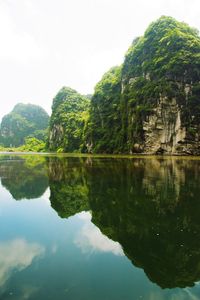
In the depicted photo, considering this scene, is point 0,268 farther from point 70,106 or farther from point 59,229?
point 70,106

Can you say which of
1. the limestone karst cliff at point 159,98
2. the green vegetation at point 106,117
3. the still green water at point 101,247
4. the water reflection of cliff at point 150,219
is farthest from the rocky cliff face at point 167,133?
the still green water at point 101,247

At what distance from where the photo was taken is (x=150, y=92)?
66812mm

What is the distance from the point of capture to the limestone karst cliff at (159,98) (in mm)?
59875

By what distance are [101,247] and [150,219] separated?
8.16 feet

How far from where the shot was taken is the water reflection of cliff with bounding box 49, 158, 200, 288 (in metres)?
5.22

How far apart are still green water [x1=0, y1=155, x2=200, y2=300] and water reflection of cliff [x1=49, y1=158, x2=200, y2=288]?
0.02 meters

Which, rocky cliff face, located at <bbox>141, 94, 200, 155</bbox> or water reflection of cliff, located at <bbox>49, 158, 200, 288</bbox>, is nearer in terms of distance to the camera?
water reflection of cliff, located at <bbox>49, 158, 200, 288</bbox>

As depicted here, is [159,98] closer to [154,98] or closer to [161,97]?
[161,97]

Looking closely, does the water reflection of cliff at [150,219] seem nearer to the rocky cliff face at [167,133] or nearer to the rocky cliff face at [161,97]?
the rocky cliff face at [167,133]

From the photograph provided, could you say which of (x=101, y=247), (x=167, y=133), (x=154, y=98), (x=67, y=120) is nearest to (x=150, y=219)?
(x=101, y=247)

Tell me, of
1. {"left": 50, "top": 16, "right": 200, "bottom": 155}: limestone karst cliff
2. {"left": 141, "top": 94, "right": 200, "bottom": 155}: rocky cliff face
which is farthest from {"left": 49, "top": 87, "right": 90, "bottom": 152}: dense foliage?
{"left": 141, "top": 94, "right": 200, "bottom": 155}: rocky cliff face

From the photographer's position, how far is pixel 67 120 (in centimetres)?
14275

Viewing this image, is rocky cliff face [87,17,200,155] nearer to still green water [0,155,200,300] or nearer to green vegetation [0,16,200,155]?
green vegetation [0,16,200,155]

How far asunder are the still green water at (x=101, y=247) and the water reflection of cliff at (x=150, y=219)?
0.8 inches
